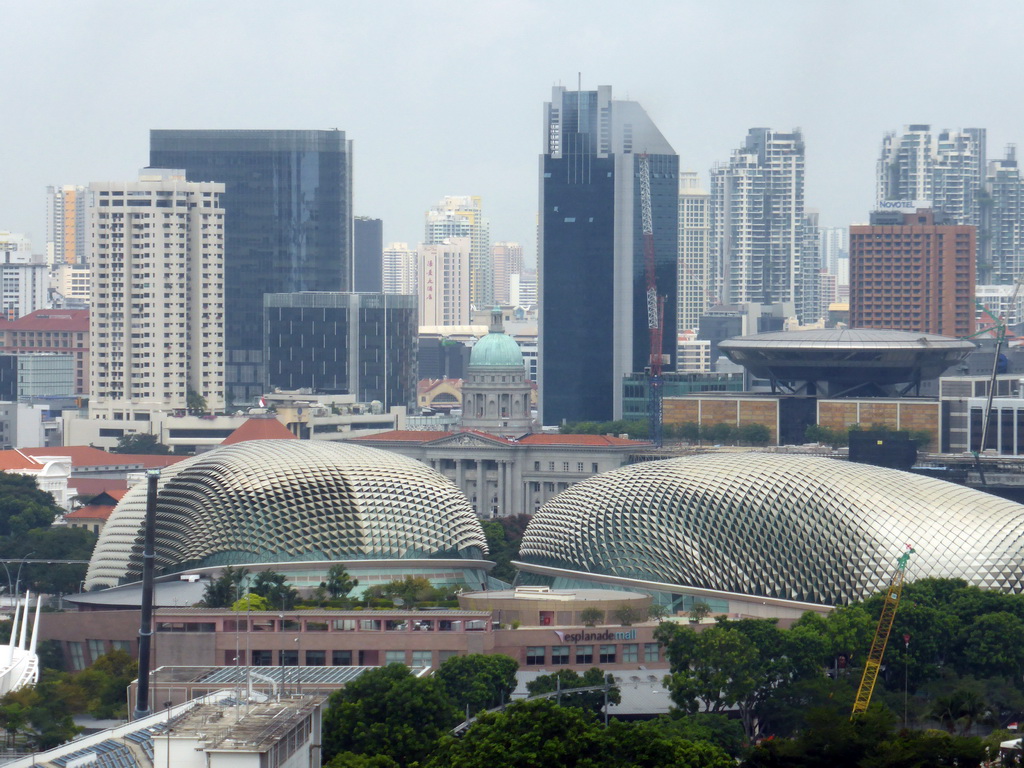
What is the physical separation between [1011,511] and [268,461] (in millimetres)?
39348

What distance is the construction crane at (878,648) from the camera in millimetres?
101787

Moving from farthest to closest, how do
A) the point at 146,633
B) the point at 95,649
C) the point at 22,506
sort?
the point at 22,506 < the point at 95,649 < the point at 146,633

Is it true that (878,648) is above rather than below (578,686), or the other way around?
above

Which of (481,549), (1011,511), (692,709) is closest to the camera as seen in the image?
(692,709)

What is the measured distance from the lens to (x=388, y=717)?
290 feet

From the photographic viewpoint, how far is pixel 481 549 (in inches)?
5458

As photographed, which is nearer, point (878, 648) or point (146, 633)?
point (146, 633)

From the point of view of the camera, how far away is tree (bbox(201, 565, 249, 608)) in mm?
120375

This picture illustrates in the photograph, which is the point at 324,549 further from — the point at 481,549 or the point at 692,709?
the point at 692,709

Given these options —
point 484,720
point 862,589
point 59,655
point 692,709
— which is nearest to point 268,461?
point 59,655

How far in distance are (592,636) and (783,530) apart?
53.5ft

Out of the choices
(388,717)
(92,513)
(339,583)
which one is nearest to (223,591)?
(339,583)

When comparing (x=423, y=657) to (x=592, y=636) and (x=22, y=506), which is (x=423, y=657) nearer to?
(x=592, y=636)

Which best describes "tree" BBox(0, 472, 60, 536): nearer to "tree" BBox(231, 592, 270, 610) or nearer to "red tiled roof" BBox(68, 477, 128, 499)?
"red tiled roof" BBox(68, 477, 128, 499)
